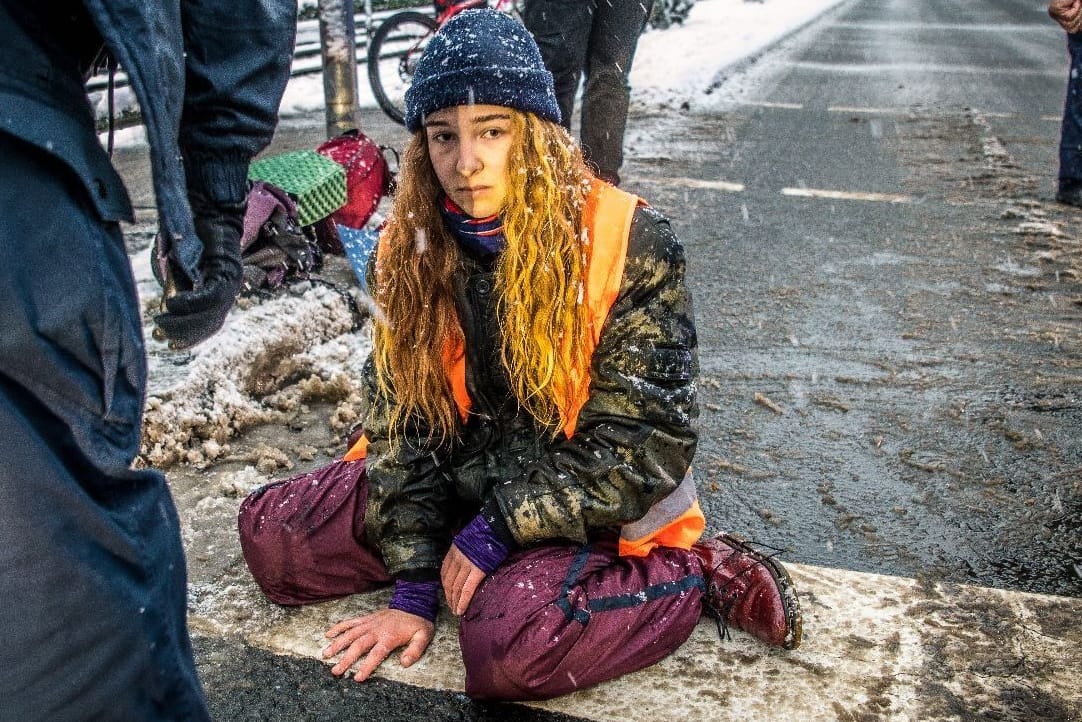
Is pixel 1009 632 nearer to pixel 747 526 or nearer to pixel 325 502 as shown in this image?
pixel 747 526

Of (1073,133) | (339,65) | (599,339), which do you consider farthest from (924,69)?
(599,339)

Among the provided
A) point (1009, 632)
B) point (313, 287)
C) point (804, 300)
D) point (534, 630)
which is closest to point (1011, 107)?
point (804, 300)

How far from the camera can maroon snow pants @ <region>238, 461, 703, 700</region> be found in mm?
2086

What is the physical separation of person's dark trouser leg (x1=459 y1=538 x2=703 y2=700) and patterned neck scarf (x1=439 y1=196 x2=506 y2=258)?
2.23 feet

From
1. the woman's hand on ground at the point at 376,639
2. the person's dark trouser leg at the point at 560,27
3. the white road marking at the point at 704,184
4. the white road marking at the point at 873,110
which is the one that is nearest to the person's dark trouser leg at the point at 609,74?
the person's dark trouser leg at the point at 560,27

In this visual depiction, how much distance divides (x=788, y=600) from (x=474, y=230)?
3.51 feet

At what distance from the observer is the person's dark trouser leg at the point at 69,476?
1.21 meters

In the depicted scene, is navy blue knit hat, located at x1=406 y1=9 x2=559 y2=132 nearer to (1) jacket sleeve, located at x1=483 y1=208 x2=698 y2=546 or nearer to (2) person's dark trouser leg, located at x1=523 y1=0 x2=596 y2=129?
(1) jacket sleeve, located at x1=483 y1=208 x2=698 y2=546

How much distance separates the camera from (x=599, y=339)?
89.9 inches

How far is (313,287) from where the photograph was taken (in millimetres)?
4094

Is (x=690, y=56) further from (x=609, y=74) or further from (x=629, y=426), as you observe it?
(x=629, y=426)

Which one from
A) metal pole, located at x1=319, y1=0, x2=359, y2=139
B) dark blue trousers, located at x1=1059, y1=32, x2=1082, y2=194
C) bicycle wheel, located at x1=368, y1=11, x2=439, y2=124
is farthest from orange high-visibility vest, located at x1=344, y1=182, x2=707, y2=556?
bicycle wheel, located at x1=368, y1=11, x2=439, y2=124

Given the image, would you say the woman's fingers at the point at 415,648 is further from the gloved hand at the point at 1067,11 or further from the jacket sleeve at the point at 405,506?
the gloved hand at the point at 1067,11

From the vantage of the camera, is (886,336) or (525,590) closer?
(525,590)
